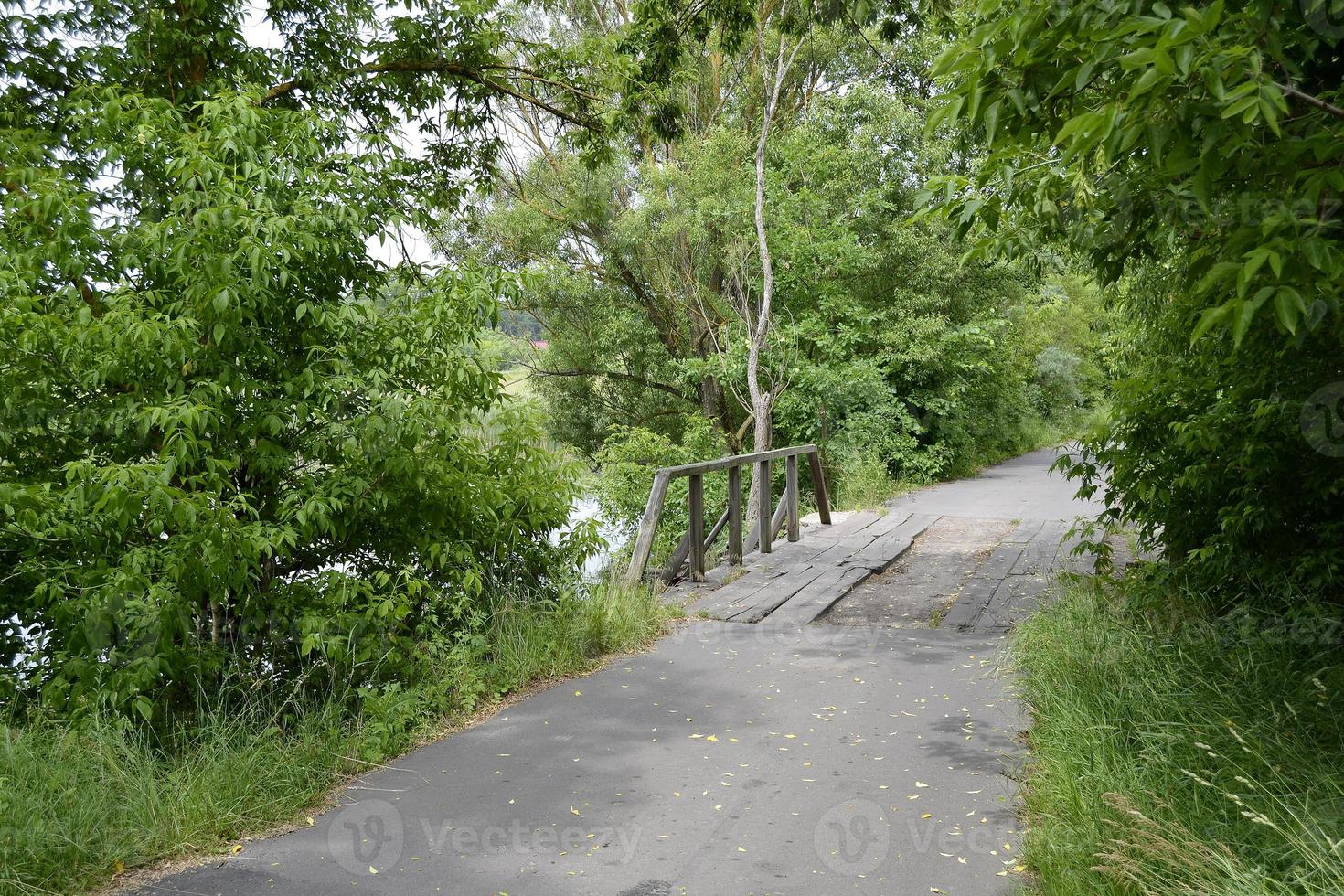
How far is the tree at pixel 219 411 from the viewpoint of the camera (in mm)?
4406

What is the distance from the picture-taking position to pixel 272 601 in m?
5.09

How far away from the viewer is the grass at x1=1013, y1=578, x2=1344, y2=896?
114 inches

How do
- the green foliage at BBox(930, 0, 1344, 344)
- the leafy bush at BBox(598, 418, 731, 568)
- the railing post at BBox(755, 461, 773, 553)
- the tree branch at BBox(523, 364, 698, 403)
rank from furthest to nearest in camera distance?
1. the tree branch at BBox(523, 364, 698, 403)
2. the leafy bush at BBox(598, 418, 731, 568)
3. the railing post at BBox(755, 461, 773, 553)
4. the green foliage at BBox(930, 0, 1344, 344)

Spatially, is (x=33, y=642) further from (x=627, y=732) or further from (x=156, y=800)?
(x=627, y=732)

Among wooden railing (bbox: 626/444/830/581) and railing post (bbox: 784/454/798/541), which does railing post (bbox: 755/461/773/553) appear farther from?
railing post (bbox: 784/454/798/541)

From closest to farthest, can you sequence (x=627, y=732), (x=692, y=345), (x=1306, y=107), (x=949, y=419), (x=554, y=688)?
(x=1306, y=107) < (x=627, y=732) < (x=554, y=688) < (x=949, y=419) < (x=692, y=345)

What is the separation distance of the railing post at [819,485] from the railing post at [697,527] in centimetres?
305

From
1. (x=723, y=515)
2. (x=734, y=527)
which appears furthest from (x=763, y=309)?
(x=734, y=527)

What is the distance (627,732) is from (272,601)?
6.38 ft

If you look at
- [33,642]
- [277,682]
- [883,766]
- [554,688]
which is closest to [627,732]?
[554,688]

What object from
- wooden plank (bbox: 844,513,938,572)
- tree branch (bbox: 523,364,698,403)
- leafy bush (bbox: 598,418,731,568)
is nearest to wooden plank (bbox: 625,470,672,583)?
leafy bush (bbox: 598,418,731,568)

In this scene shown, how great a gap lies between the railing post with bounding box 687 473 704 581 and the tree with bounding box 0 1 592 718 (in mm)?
1990

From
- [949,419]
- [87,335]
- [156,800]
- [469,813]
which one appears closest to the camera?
[156,800]

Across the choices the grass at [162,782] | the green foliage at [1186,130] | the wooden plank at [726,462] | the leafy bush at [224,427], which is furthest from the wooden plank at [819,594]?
the green foliage at [1186,130]
